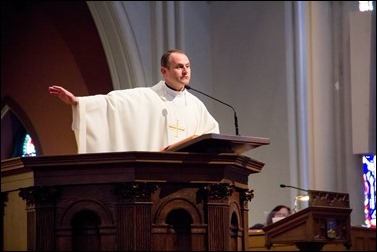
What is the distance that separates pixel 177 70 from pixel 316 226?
300 cm

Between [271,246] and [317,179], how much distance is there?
3261mm

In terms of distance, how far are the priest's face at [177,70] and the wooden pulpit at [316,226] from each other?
2777 millimetres

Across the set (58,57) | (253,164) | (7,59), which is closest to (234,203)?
(253,164)

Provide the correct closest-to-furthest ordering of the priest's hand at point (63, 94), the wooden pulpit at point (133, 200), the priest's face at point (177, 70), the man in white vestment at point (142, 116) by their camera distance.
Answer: the wooden pulpit at point (133, 200) < the priest's hand at point (63, 94) < the man in white vestment at point (142, 116) < the priest's face at point (177, 70)

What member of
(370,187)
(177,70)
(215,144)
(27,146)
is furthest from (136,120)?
(27,146)

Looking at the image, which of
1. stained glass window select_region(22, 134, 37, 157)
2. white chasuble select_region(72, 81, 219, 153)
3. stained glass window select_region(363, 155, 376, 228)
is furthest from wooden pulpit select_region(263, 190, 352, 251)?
stained glass window select_region(22, 134, 37, 157)

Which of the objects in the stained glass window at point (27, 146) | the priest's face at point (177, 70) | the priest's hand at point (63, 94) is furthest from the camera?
the stained glass window at point (27, 146)

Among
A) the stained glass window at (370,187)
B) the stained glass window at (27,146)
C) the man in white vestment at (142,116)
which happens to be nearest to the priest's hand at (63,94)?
the man in white vestment at (142,116)

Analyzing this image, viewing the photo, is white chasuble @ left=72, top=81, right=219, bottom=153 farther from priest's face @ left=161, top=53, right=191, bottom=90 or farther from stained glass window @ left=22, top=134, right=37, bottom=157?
stained glass window @ left=22, top=134, right=37, bottom=157

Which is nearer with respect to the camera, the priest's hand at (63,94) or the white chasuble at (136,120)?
the priest's hand at (63,94)

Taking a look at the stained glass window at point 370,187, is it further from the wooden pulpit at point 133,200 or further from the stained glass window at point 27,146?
the wooden pulpit at point 133,200

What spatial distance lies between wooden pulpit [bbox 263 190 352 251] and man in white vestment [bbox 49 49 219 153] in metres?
2.45

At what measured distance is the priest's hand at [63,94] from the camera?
547 cm

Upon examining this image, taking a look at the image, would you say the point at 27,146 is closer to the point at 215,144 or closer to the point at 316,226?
the point at 316,226
